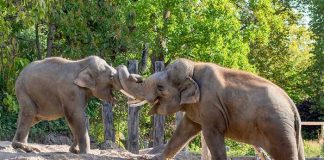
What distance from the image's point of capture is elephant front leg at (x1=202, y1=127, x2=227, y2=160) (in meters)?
8.91

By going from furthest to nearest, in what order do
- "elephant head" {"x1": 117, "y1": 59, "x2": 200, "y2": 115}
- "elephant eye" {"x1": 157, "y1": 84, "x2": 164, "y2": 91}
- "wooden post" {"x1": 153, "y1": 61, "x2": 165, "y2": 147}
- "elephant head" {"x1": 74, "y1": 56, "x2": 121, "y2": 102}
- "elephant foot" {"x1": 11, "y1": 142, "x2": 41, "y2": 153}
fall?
"wooden post" {"x1": 153, "y1": 61, "x2": 165, "y2": 147} → "elephant head" {"x1": 74, "y1": 56, "x2": 121, "y2": 102} → "elephant foot" {"x1": 11, "y1": 142, "x2": 41, "y2": 153} → "elephant eye" {"x1": 157, "y1": 84, "x2": 164, "y2": 91} → "elephant head" {"x1": 117, "y1": 59, "x2": 200, "y2": 115}

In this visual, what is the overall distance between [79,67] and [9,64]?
1024mm

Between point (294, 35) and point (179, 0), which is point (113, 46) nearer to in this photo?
point (179, 0)

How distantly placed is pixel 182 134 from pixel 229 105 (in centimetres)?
117

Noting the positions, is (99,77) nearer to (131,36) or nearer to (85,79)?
(85,79)

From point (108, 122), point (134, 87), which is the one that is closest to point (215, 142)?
point (134, 87)

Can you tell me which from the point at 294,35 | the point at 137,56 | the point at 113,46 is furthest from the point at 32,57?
the point at 294,35

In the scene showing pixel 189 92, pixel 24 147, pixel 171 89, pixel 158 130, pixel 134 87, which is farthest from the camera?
pixel 158 130

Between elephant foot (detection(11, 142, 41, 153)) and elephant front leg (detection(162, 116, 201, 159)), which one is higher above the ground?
elephant front leg (detection(162, 116, 201, 159))

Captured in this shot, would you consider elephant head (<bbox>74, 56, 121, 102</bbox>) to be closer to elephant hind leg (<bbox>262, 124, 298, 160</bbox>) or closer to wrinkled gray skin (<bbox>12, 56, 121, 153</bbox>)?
wrinkled gray skin (<bbox>12, 56, 121, 153</bbox>)

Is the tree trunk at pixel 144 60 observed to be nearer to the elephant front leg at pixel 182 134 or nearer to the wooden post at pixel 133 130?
the wooden post at pixel 133 130

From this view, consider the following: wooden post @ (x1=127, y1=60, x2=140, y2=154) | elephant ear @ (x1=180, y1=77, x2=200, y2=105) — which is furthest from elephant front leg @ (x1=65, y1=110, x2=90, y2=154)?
wooden post @ (x1=127, y1=60, x2=140, y2=154)

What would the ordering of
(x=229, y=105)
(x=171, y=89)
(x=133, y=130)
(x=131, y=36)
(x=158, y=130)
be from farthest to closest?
1. (x=131, y=36)
2. (x=158, y=130)
3. (x=133, y=130)
4. (x=171, y=89)
5. (x=229, y=105)

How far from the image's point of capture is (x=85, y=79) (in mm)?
11180
